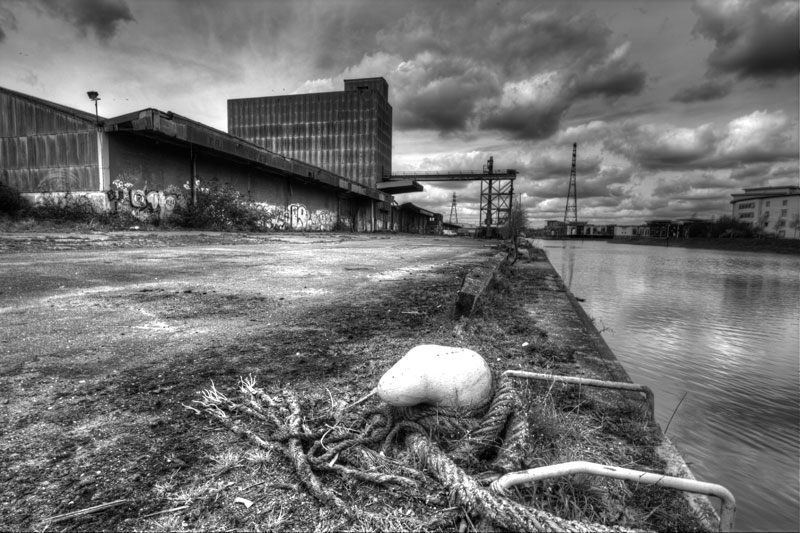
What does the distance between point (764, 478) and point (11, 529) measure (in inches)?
113

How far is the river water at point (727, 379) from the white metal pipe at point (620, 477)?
47 cm

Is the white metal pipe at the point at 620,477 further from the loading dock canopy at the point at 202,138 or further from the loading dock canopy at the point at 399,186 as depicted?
the loading dock canopy at the point at 399,186

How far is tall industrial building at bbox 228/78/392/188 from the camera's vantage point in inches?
1795

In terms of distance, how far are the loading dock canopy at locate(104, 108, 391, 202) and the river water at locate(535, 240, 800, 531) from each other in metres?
15.0

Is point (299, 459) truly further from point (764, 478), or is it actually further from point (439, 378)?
point (764, 478)

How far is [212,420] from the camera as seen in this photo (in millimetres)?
1538

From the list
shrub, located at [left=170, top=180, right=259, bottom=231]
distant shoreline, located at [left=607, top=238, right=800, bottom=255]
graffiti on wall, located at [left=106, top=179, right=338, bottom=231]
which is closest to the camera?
graffiti on wall, located at [left=106, top=179, right=338, bottom=231]

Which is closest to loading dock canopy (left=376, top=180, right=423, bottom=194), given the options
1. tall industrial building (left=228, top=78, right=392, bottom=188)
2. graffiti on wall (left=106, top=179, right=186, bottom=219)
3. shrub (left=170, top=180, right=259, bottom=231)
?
tall industrial building (left=228, top=78, right=392, bottom=188)

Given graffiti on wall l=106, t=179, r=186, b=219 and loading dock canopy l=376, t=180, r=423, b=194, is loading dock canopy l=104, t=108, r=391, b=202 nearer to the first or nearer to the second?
graffiti on wall l=106, t=179, r=186, b=219

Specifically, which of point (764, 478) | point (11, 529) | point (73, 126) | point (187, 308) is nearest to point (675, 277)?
point (764, 478)

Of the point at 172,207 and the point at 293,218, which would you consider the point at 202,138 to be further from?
the point at 293,218

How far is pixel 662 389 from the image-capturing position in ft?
10.3

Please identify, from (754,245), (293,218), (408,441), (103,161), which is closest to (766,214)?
(754,245)

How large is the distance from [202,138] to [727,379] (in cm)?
1823
